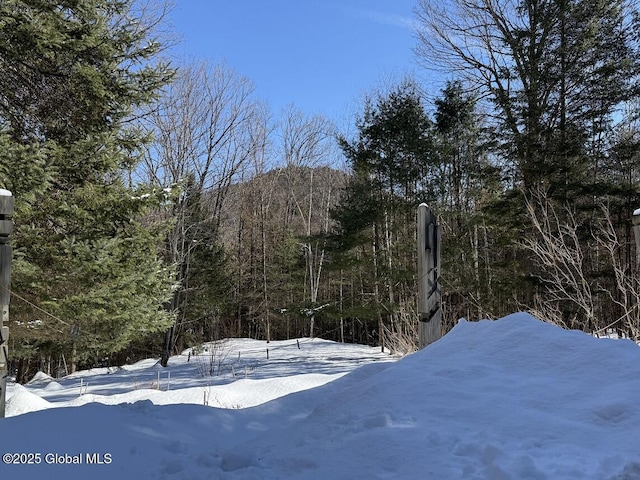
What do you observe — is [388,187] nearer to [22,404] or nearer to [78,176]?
[78,176]

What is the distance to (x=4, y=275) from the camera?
11.9 feet

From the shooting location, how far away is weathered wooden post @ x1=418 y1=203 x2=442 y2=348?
416cm

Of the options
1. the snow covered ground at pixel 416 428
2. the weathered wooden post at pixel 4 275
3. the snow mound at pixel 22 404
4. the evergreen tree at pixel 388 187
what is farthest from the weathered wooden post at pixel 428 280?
the evergreen tree at pixel 388 187

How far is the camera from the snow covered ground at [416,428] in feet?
5.77

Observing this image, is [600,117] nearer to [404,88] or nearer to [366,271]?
[404,88]

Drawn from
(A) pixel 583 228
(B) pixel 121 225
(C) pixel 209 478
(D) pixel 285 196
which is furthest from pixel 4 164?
(D) pixel 285 196

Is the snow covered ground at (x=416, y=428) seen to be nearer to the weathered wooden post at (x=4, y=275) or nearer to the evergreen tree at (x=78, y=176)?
the weathered wooden post at (x=4, y=275)

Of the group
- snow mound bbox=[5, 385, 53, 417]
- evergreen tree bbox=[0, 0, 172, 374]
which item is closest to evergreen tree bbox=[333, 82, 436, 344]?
evergreen tree bbox=[0, 0, 172, 374]

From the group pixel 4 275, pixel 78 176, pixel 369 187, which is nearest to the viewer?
pixel 4 275

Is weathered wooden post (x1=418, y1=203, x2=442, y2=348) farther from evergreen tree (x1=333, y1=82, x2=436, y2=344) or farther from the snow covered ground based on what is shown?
evergreen tree (x1=333, y1=82, x2=436, y2=344)

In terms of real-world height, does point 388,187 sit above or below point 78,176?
above

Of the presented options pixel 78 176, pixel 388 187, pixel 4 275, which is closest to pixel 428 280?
pixel 4 275

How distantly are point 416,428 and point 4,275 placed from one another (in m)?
3.47

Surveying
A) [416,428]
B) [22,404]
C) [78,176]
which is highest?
[78,176]
